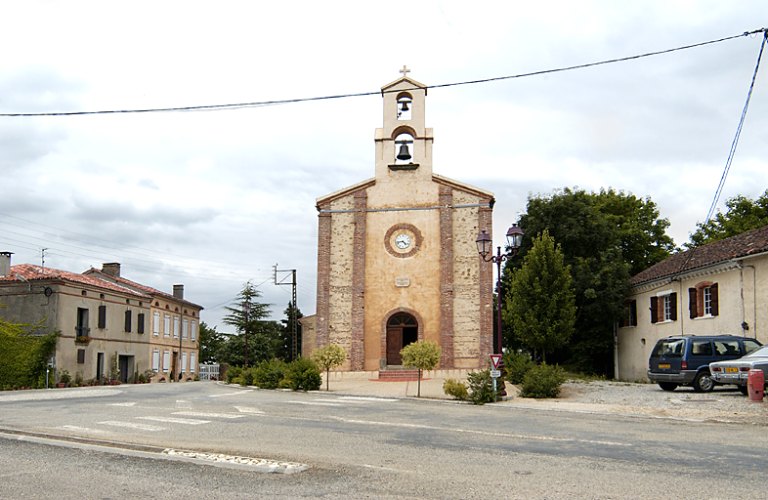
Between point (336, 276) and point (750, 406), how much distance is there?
1937 cm

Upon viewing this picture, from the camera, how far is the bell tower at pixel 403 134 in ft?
108

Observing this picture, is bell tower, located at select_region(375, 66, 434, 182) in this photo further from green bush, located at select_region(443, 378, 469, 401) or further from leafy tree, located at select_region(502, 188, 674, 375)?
green bush, located at select_region(443, 378, 469, 401)

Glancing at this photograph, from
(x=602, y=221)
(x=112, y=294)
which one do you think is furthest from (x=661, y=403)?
(x=112, y=294)

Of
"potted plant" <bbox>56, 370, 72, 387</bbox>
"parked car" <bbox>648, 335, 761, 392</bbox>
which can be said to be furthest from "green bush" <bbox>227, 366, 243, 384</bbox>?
"parked car" <bbox>648, 335, 761, 392</bbox>

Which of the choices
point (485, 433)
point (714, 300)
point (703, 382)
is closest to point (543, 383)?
point (703, 382)

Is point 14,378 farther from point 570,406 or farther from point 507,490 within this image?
point 507,490

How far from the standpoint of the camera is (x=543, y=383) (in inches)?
803

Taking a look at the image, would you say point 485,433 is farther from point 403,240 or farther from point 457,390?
point 403,240

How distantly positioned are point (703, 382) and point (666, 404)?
3908mm

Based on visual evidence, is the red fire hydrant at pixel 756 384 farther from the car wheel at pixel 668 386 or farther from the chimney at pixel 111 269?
the chimney at pixel 111 269

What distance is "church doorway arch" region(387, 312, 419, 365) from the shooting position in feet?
106

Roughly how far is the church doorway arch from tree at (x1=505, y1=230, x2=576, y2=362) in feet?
15.2

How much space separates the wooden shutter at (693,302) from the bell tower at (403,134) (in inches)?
475

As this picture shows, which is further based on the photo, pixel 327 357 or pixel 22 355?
pixel 22 355
